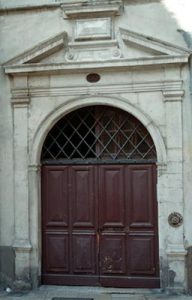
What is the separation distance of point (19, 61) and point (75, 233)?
299 centimetres

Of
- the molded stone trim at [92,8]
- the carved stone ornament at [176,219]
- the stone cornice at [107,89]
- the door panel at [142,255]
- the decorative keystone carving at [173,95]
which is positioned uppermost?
the molded stone trim at [92,8]

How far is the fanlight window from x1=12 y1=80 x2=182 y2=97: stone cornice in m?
0.37

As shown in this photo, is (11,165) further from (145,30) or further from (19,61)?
(145,30)

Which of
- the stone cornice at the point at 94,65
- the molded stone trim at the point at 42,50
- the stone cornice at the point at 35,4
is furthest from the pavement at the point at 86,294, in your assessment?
the stone cornice at the point at 35,4

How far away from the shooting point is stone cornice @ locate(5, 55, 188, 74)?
7613mm

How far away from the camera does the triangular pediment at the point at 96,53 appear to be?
25.3 ft

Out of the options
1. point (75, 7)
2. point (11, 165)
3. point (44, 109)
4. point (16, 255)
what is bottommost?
point (16, 255)

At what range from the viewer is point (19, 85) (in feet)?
26.9

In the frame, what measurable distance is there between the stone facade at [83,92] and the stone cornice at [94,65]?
16 millimetres

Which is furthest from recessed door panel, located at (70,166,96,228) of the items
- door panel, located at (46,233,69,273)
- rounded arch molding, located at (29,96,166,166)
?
rounded arch molding, located at (29,96,166,166)

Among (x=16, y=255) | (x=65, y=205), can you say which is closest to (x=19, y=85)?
(x=65, y=205)

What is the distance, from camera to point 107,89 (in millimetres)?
7984

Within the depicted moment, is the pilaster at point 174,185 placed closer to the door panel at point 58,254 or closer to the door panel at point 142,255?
the door panel at point 142,255

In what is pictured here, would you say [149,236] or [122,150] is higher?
[122,150]
